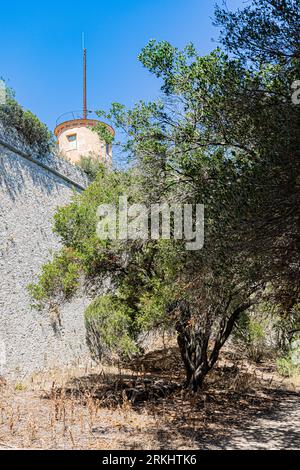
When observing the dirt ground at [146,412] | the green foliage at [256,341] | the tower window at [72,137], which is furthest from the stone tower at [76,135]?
the dirt ground at [146,412]

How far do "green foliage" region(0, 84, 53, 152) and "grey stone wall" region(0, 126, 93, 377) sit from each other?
1.07 ft

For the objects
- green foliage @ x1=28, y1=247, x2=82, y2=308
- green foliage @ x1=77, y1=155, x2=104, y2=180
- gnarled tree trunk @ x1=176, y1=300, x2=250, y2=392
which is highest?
green foliage @ x1=77, y1=155, x2=104, y2=180

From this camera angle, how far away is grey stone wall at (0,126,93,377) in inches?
369

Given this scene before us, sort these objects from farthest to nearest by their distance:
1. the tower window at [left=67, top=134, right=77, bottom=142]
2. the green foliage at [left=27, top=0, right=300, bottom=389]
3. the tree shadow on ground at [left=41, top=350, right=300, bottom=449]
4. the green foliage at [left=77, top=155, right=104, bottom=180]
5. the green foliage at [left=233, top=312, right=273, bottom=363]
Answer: the tower window at [left=67, top=134, right=77, bottom=142] → the green foliage at [left=77, top=155, right=104, bottom=180] → the green foliage at [left=233, top=312, right=273, bottom=363] → the tree shadow on ground at [left=41, top=350, right=300, bottom=449] → the green foliage at [left=27, top=0, right=300, bottom=389]

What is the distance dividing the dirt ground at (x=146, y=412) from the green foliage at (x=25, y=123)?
5.83 m

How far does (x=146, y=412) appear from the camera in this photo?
23.2 feet

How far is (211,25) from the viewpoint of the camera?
5.47 m

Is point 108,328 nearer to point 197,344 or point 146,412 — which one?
point 197,344

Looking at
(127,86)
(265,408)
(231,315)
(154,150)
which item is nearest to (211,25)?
(154,150)

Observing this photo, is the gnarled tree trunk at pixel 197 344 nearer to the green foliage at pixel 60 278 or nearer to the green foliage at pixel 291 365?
the green foliage at pixel 60 278

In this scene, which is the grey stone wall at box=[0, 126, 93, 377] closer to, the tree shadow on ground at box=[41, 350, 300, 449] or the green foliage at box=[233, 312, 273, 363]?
the tree shadow on ground at box=[41, 350, 300, 449]

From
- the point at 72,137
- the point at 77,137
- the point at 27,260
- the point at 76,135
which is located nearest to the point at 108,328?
the point at 27,260

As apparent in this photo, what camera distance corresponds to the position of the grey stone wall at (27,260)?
9.37 meters

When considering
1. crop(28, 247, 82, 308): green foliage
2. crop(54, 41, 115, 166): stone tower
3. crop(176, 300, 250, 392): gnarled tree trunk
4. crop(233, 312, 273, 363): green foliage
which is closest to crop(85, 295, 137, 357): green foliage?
crop(176, 300, 250, 392): gnarled tree trunk
